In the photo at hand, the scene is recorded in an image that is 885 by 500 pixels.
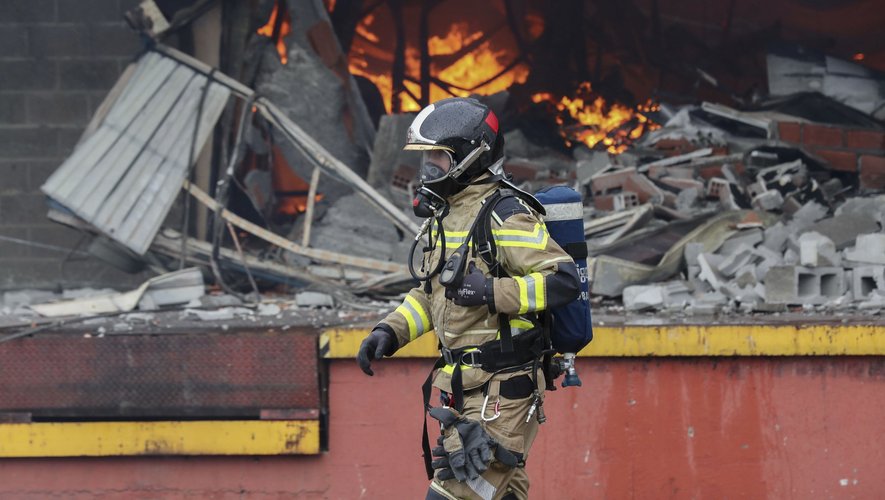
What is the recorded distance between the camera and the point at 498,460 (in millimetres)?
3465

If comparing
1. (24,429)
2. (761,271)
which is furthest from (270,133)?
(761,271)

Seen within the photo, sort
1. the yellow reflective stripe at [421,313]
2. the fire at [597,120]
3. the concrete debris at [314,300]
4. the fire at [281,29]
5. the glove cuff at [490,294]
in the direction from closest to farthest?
1. the glove cuff at [490,294]
2. the yellow reflective stripe at [421,313]
3. the concrete debris at [314,300]
4. the fire at [281,29]
5. the fire at [597,120]

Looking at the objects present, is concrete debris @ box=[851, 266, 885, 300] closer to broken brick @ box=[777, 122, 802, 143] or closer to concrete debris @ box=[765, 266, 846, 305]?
concrete debris @ box=[765, 266, 846, 305]

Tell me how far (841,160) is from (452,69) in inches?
134

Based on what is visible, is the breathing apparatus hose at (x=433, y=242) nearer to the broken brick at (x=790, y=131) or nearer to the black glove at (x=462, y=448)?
the black glove at (x=462, y=448)

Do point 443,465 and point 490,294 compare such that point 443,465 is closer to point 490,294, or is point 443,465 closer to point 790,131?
point 490,294

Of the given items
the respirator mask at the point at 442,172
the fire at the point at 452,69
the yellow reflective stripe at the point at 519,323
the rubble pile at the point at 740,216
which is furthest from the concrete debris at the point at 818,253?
the fire at the point at 452,69

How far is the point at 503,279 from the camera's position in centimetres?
339

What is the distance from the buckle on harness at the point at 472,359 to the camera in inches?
139

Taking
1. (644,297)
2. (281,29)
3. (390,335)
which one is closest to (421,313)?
(390,335)

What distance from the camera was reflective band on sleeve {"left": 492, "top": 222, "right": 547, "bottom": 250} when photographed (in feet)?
11.3

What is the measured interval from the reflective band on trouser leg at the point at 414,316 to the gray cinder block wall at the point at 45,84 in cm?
397

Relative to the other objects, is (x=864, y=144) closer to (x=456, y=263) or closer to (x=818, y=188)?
(x=818, y=188)

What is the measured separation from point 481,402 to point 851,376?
213 cm
